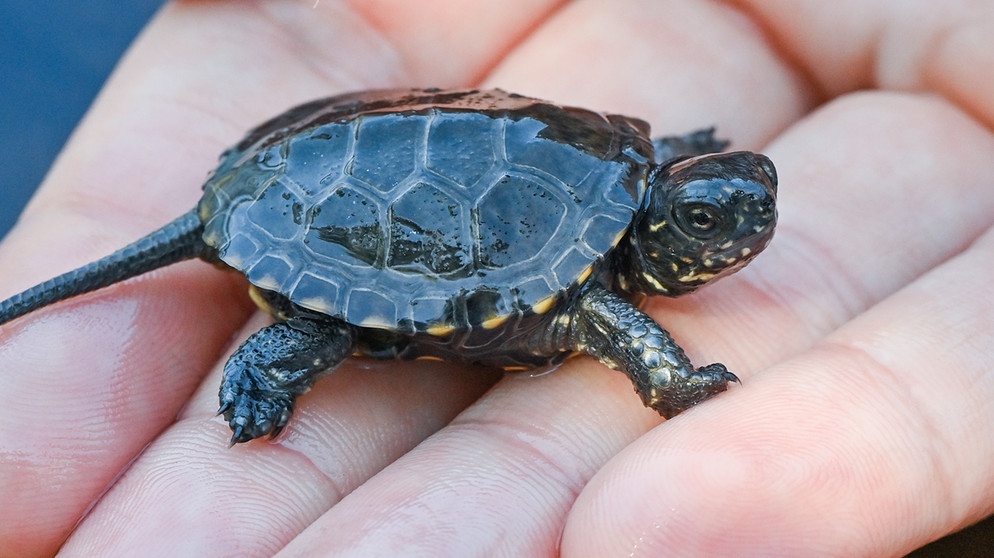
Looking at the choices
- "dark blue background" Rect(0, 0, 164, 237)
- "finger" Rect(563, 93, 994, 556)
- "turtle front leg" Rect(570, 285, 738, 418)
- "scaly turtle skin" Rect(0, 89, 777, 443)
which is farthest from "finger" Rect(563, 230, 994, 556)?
"dark blue background" Rect(0, 0, 164, 237)

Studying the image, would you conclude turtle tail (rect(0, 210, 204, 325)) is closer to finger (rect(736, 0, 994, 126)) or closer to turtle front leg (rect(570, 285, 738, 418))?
turtle front leg (rect(570, 285, 738, 418))

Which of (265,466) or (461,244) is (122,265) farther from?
(461,244)

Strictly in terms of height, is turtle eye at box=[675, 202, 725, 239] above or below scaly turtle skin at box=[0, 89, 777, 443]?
above

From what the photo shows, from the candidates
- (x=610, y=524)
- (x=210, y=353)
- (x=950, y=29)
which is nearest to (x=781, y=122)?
(x=950, y=29)

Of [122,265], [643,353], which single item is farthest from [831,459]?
[122,265]

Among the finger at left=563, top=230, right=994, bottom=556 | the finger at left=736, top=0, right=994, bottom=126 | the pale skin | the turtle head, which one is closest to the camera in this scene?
the finger at left=563, top=230, right=994, bottom=556

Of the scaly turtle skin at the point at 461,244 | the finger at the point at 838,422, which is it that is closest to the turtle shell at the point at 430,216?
the scaly turtle skin at the point at 461,244

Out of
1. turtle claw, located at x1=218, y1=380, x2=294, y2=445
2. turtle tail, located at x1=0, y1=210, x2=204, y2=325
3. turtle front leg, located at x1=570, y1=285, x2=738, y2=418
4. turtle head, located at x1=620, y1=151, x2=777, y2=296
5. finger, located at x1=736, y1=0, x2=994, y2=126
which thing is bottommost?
turtle claw, located at x1=218, y1=380, x2=294, y2=445

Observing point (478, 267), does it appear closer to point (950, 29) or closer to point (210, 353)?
point (210, 353)
